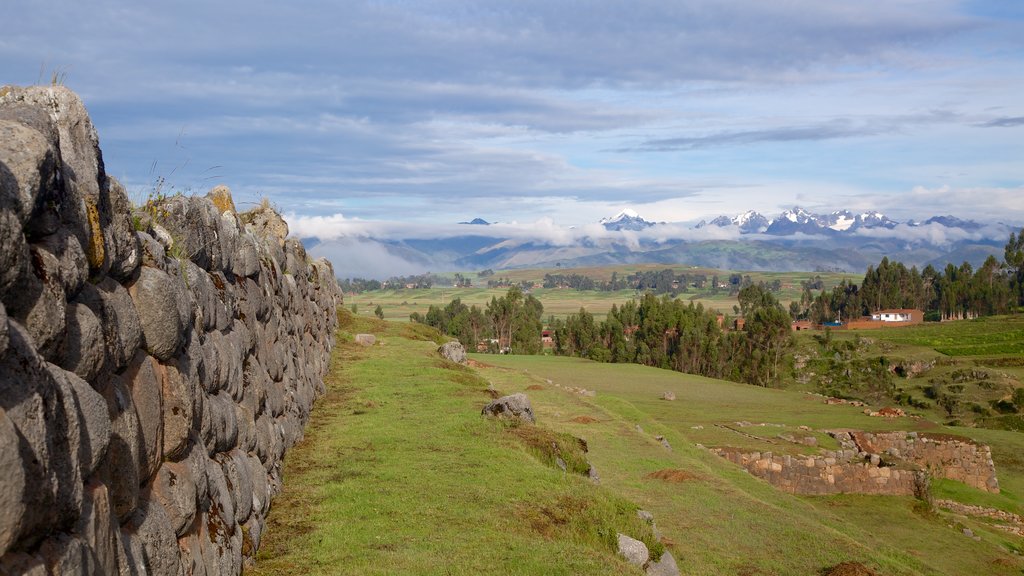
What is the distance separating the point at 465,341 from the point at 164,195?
11598cm

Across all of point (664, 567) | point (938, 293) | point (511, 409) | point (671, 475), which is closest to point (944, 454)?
point (671, 475)

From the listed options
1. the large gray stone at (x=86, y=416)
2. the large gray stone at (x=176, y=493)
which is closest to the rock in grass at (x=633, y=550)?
the large gray stone at (x=176, y=493)

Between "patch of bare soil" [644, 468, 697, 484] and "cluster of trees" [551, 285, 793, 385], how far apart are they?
8258 cm

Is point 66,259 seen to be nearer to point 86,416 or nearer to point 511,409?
point 86,416

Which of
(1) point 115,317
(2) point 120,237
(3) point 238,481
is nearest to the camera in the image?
(1) point 115,317

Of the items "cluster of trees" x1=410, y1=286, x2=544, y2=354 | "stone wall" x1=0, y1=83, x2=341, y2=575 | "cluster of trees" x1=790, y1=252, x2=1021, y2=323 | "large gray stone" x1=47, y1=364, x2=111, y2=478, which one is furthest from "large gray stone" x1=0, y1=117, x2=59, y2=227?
"cluster of trees" x1=790, y1=252, x2=1021, y2=323

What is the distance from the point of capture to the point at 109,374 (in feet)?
24.5

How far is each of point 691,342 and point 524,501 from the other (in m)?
99.6

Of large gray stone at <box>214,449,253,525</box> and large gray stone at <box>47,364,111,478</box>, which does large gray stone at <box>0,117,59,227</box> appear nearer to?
large gray stone at <box>47,364,111,478</box>

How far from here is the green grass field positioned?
44.6 feet

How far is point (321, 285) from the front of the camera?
39562 millimetres

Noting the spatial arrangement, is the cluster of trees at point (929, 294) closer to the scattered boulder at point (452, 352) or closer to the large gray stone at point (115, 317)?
the scattered boulder at point (452, 352)

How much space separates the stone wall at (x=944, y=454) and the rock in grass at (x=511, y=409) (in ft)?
88.1

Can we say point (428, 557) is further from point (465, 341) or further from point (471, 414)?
A: point (465, 341)
